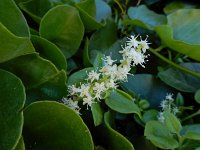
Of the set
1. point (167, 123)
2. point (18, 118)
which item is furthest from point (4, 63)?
point (167, 123)

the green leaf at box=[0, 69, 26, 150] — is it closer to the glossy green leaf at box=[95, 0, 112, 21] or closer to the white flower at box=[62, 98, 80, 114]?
the white flower at box=[62, 98, 80, 114]

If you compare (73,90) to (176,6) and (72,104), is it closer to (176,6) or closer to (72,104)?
(72,104)

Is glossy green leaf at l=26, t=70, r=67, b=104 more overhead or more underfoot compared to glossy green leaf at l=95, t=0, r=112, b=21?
more overhead

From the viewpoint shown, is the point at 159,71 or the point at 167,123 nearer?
the point at 167,123

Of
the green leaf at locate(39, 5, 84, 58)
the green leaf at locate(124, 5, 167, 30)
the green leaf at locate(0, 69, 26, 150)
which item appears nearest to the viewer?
the green leaf at locate(0, 69, 26, 150)

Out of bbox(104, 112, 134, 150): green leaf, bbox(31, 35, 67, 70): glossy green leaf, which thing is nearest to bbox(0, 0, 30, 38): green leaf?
bbox(31, 35, 67, 70): glossy green leaf

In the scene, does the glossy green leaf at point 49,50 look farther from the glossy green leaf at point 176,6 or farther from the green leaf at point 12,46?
the glossy green leaf at point 176,6

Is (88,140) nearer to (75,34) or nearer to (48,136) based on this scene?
(48,136)
